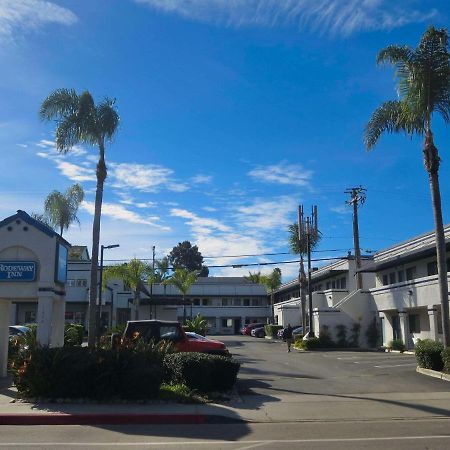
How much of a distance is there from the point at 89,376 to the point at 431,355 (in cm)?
1177

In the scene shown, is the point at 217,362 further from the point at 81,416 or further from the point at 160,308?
the point at 160,308

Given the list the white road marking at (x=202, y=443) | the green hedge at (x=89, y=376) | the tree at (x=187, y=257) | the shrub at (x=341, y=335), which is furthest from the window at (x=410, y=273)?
the tree at (x=187, y=257)

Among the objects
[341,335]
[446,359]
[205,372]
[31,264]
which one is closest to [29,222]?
[31,264]

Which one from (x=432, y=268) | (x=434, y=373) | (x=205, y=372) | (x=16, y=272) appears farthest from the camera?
(x=432, y=268)

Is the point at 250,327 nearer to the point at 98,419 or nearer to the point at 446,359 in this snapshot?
the point at 446,359

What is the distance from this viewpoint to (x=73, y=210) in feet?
122

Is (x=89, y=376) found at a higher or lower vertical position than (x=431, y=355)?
lower

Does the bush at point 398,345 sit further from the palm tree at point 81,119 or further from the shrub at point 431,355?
the palm tree at point 81,119

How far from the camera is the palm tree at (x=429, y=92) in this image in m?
19.7

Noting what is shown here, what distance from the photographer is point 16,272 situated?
651 inches

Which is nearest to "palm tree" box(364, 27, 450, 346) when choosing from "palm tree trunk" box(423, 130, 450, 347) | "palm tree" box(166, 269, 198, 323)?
"palm tree trunk" box(423, 130, 450, 347)

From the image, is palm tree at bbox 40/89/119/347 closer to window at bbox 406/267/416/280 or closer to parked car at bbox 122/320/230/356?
parked car at bbox 122/320/230/356

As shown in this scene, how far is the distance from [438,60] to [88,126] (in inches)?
483

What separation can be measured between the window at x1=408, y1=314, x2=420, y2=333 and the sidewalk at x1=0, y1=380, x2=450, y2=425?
20.6m
